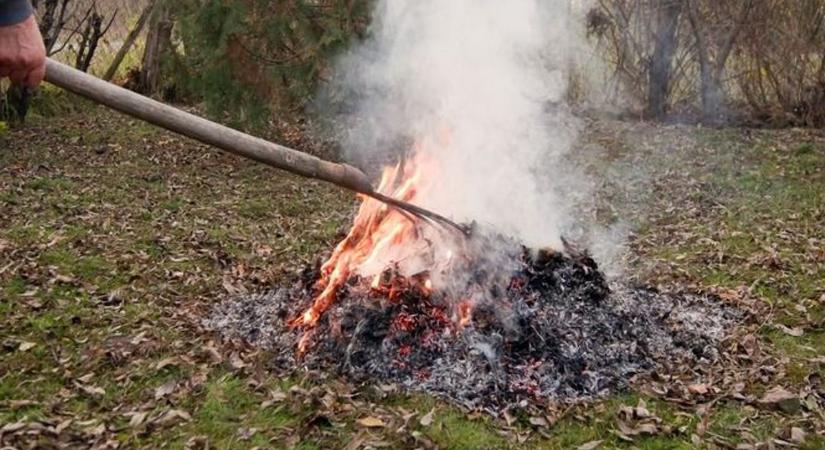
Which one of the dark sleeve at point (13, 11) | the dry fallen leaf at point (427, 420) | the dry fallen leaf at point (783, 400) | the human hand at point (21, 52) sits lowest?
the dry fallen leaf at point (427, 420)

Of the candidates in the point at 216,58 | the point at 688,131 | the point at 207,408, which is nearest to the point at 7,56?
the point at 207,408

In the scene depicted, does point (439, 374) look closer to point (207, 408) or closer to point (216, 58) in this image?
point (207, 408)

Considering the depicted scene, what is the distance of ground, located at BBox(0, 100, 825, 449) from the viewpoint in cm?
398

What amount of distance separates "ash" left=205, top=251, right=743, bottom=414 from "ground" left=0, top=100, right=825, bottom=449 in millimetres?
168

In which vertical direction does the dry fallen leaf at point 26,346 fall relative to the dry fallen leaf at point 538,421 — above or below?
below

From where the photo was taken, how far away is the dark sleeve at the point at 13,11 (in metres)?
2.49

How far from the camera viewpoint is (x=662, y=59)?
13.1 metres

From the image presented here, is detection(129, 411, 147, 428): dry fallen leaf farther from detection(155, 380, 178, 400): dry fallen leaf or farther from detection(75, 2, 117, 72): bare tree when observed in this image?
detection(75, 2, 117, 72): bare tree

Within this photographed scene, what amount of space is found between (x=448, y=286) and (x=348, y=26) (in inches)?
205

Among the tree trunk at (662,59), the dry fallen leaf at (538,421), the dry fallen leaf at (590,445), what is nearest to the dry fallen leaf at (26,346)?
the dry fallen leaf at (538,421)

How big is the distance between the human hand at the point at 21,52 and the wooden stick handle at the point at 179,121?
2.05 ft

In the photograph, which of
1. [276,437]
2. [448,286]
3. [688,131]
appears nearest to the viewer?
[276,437]

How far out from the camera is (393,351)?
4.63m

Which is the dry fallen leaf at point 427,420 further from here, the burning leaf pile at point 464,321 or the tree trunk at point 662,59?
the tree trunk at point 662,59
